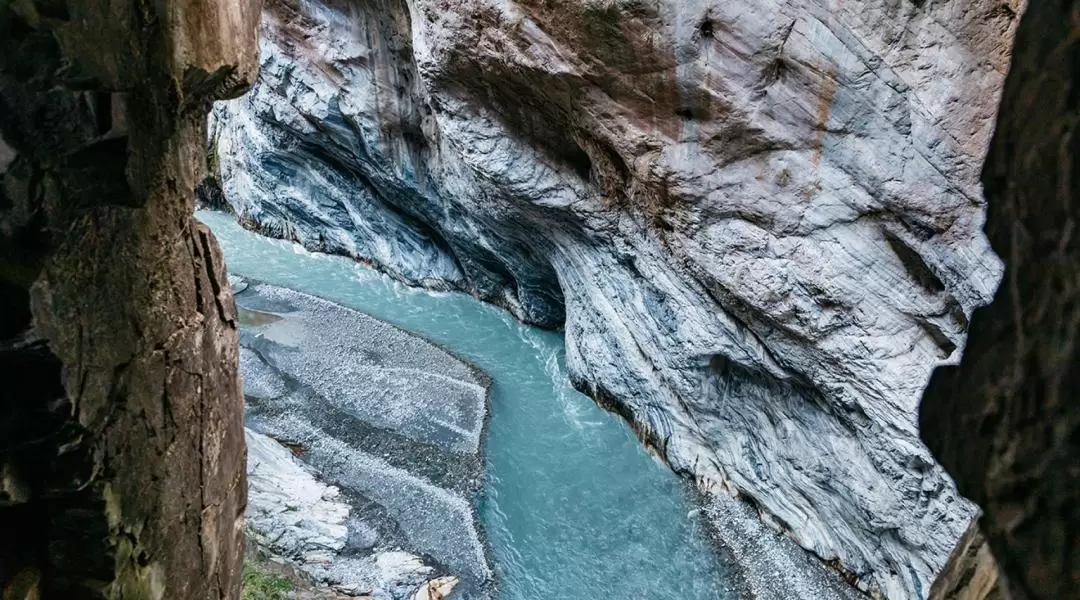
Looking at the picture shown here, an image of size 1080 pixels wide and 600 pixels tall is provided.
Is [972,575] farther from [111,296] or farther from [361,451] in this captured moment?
[361,451]

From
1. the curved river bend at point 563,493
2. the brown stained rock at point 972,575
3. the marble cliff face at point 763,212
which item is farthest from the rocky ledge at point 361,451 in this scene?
the brown stained rock at point 972,575

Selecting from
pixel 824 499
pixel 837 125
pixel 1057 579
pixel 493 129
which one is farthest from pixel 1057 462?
pixel 493 129

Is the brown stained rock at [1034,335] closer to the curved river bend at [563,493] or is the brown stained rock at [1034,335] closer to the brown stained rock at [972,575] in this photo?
the brown stained rock at [972,575]

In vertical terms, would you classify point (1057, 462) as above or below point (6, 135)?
above

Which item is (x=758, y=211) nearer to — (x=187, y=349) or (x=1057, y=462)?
(x=187, y=349)

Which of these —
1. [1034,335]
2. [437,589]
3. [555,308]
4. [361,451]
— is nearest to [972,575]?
[1034,335]

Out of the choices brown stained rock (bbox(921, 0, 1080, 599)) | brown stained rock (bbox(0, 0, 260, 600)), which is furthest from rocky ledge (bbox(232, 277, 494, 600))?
brown stained rock (bbox(921, 0, 1080, 599))
